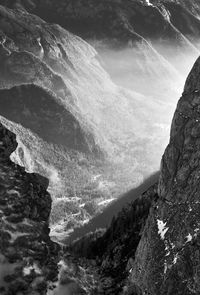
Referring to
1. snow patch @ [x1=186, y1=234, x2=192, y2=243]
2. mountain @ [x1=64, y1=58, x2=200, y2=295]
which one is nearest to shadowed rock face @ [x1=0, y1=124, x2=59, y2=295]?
mountain @ [x1=64, y1=58, x2=200, y2=295]

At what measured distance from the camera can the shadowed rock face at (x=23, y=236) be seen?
14688 cm

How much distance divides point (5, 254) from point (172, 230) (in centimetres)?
3526

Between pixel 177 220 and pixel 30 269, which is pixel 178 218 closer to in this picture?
pixel 177 220

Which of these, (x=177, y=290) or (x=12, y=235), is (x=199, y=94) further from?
(x=12, y=235)

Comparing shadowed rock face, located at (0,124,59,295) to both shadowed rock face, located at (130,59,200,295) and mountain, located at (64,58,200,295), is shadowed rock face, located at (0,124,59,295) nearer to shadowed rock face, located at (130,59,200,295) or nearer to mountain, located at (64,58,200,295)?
mountain, located at (64,58,200,295)

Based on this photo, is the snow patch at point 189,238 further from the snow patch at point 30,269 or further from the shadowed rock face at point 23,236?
the snow patch at point 30,269

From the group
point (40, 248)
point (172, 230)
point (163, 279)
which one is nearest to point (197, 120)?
point (172, 230)

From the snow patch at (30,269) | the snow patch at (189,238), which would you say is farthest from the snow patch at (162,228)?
the snow patch at (30,269)

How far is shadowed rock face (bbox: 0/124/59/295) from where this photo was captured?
482 ft

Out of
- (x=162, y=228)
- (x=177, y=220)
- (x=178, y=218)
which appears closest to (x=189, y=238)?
(x=177, y=220)

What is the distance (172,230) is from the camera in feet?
465

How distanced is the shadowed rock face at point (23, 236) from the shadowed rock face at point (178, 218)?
21719 mm

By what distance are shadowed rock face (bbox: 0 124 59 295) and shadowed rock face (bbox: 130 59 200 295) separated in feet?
71.3

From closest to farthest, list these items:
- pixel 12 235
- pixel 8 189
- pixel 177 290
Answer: pixel 177 290, pixel 12 235, pixel 8 189
